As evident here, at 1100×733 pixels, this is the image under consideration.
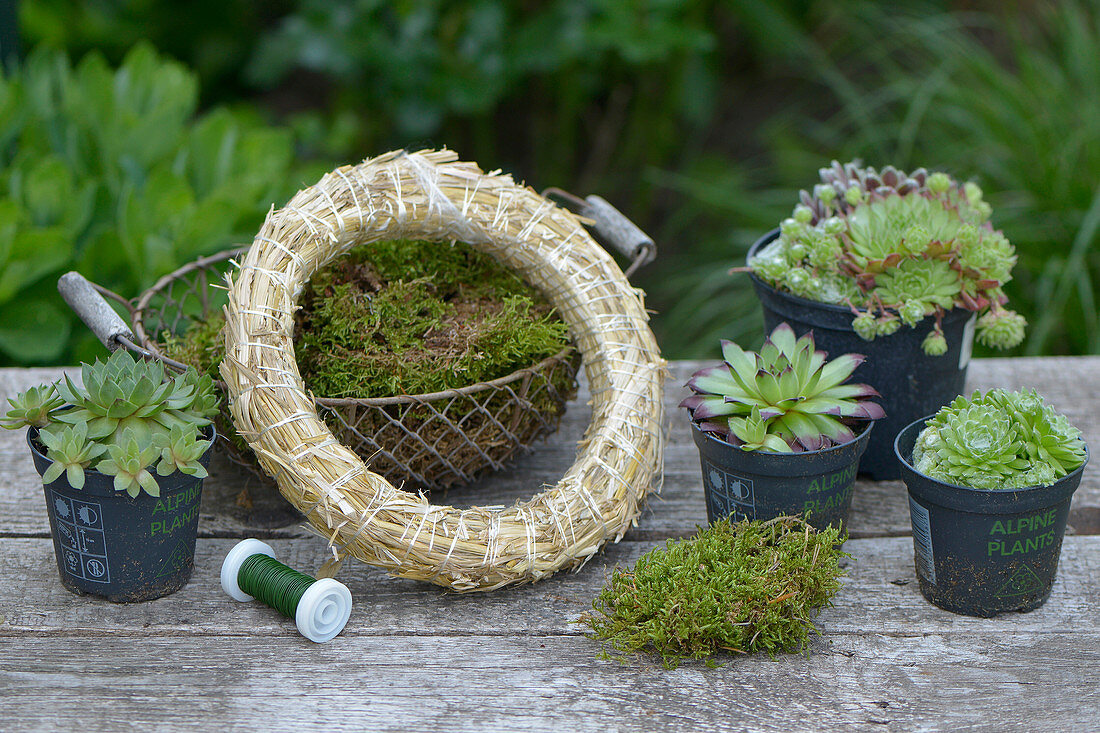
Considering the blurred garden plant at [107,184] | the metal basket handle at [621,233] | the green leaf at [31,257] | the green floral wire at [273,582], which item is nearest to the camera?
the green floral wire at [273,582]

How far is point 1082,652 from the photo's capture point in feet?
3.71

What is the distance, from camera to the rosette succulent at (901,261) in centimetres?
134

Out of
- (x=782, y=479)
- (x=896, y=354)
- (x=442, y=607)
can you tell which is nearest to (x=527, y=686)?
(x=442, y=607)

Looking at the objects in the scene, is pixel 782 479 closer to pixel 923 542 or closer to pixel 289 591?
pixel 923 542

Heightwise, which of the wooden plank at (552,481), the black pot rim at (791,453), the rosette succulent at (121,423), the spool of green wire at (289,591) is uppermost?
the rosette succulent at (121,423)

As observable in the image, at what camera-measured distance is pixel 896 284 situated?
136 centimetres

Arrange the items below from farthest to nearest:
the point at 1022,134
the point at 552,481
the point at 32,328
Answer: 1. the point at 1022,134
2. the point at 32,328
3. the point at 552,481

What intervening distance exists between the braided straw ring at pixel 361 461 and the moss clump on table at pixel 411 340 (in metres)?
0.06

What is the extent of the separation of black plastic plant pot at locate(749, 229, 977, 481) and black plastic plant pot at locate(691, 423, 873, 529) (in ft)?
0.63

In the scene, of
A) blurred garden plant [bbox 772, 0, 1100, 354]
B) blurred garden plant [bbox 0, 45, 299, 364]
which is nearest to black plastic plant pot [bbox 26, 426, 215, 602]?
blurred garden plant [bbox 0, 45, 299, 364]

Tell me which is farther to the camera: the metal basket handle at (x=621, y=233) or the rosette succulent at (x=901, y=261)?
the metal basket handle at (x=621, y=233)

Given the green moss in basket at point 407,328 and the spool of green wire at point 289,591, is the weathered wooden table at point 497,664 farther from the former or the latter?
the green moss in basket at point 407,328

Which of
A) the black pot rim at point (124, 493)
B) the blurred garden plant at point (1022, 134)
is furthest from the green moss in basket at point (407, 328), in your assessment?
the blurred garden plant at point (1022, 134)

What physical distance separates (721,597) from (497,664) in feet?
0.88
